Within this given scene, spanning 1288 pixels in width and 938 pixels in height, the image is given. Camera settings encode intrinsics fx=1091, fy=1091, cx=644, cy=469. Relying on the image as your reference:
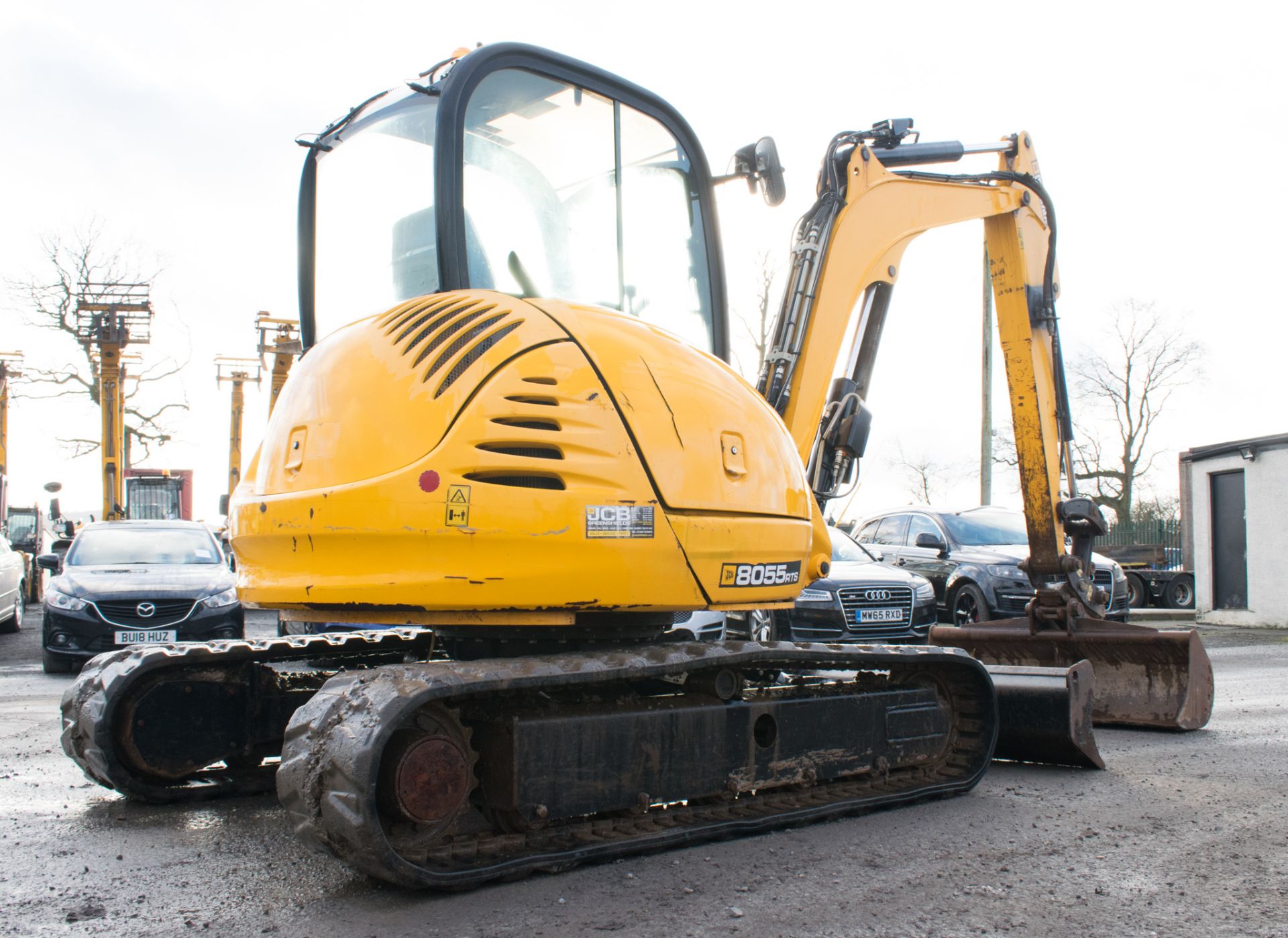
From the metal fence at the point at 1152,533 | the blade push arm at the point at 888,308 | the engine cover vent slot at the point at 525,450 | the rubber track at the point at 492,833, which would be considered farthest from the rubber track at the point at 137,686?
the metal fence at the point at 1152,533

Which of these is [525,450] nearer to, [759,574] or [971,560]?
[759,574]

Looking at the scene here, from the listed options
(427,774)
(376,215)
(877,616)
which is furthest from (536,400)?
(877,616)

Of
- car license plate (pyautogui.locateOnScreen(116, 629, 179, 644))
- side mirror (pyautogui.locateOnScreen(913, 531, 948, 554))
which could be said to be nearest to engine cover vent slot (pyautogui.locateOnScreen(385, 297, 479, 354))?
car license plate (pyautogui.locateOnScreen(116, 629, 179, 644))

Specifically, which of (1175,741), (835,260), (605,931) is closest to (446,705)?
(605,931)

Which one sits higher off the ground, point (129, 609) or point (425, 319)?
point (425, 319)

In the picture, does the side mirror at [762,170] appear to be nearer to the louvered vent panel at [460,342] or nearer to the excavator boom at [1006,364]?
the excavator boom at [1006,364]

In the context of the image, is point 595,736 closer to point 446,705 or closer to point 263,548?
point 446,705

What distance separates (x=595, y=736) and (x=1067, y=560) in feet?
14.7

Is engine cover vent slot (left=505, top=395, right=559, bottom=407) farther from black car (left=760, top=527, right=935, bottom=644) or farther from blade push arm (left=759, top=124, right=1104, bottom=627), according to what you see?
black car (left=760, top=527, right=935, bottom=644)

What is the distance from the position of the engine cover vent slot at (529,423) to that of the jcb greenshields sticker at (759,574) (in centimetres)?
84

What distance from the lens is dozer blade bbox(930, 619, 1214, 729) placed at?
6.67 meters

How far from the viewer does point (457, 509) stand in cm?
353

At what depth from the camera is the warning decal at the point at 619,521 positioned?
11.9ft

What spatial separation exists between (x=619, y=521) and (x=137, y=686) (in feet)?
7.79
